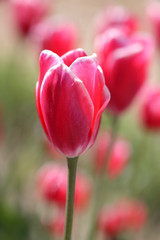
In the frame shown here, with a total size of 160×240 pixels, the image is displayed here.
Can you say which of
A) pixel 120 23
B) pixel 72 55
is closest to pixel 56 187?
pixel 120 23

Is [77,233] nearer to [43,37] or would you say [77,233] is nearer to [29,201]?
[29,201]

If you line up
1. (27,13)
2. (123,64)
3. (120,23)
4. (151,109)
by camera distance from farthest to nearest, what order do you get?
1. (27,13)
2. (151,109)
3. (120,23)
4. (123,64)

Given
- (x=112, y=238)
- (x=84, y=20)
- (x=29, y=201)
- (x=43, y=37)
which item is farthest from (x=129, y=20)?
(x=84, y=20)

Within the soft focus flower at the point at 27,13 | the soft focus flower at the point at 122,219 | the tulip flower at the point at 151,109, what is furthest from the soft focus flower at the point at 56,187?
the soft focus flower at the point at 27,13

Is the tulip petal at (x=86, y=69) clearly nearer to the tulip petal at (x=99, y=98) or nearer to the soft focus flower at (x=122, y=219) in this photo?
the tulip petal at (x=99, y=98)

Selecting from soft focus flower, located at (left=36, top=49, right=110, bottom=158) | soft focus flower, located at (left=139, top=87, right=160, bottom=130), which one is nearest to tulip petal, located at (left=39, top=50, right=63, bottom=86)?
soft focus flower, located at (left=36, top=49, right=110, bottom=158)

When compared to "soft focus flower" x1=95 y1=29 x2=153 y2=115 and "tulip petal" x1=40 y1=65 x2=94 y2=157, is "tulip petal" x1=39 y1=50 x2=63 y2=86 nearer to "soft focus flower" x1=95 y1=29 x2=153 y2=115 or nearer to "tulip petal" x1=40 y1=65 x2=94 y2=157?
"tulip petal" x1=40 y1=65 x2=94 y2=157

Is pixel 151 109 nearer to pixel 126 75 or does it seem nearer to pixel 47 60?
pixel 126 75
